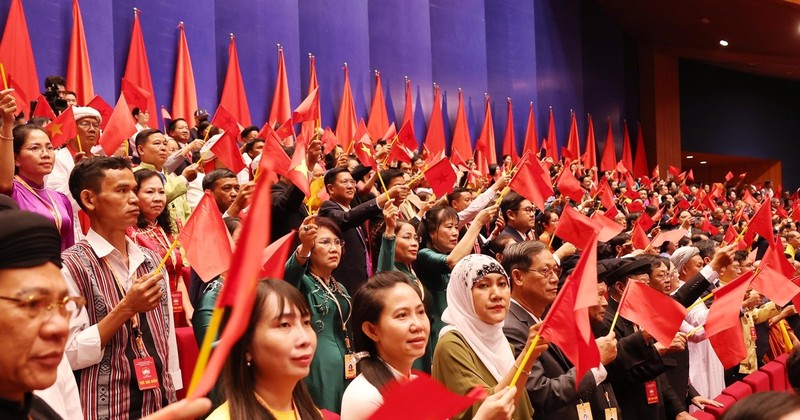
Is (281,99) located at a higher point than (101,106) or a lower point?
higher

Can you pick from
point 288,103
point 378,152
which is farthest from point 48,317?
point 288,103

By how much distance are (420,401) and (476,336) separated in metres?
1.04

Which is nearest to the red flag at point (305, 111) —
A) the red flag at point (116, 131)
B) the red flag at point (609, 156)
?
the red flag at point (116, 131)

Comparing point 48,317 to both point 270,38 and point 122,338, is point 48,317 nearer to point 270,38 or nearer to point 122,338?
point 122,338

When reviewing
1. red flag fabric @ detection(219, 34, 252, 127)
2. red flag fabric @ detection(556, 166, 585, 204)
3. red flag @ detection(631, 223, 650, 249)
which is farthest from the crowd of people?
red flag fabric @ detection(219, 34, 252, 127)

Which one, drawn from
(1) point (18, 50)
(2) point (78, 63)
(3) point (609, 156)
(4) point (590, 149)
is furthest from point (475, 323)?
(3) point (609, 156)

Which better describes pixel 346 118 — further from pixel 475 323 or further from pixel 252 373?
pixel 252 373

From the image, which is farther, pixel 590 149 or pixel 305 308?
pixel 590 149

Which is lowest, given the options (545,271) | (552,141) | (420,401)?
(420,401)

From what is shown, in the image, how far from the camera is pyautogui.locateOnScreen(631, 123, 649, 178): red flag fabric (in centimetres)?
1466

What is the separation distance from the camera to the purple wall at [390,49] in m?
6.71

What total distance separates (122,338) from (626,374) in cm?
168

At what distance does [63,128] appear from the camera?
153 inches

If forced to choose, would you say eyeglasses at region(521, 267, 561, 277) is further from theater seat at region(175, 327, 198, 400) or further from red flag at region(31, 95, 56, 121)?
red flag at region(31, 95, 56, 121)
